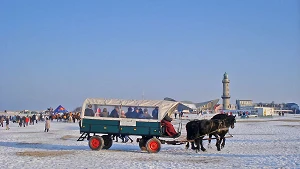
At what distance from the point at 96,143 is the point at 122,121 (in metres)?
1.56

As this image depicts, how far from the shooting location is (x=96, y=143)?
19984 millimetres

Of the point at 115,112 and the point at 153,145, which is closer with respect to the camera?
the point at 153,145

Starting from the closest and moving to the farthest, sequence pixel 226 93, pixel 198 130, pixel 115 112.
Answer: pixel 198 130, pixel 115 112, pixel 226 93

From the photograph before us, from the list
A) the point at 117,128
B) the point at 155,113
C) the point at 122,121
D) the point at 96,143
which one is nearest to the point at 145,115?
the point at 155,113

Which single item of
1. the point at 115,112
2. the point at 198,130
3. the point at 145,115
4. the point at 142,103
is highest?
the point at 142,103

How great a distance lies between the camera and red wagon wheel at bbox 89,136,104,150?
19.9m

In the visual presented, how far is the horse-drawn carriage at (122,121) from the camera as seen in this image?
1948 centimetres

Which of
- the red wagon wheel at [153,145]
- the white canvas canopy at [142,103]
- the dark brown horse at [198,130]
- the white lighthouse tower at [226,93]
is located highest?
the white lighthouse tower at [226,93]

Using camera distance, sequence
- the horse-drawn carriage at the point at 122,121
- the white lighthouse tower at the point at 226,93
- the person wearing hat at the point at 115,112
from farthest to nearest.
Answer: the white lighthouse tower at the point at 226,93
the person wearing hat at the point at 115,112
the horse-drawn carriage at the point at 122,121

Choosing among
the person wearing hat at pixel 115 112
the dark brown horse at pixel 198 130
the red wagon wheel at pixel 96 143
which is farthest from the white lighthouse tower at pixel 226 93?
the red wagon wheel at pixel 96 143

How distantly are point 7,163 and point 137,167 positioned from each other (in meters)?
4.53

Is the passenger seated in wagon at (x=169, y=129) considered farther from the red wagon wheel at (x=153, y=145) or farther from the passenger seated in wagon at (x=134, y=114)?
the passenger seated in wagon at (x=134, y=114)

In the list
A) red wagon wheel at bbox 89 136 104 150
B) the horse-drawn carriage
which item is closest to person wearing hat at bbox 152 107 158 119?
the horse-drawn carriage

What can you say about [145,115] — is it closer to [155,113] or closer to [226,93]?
[155,113]
